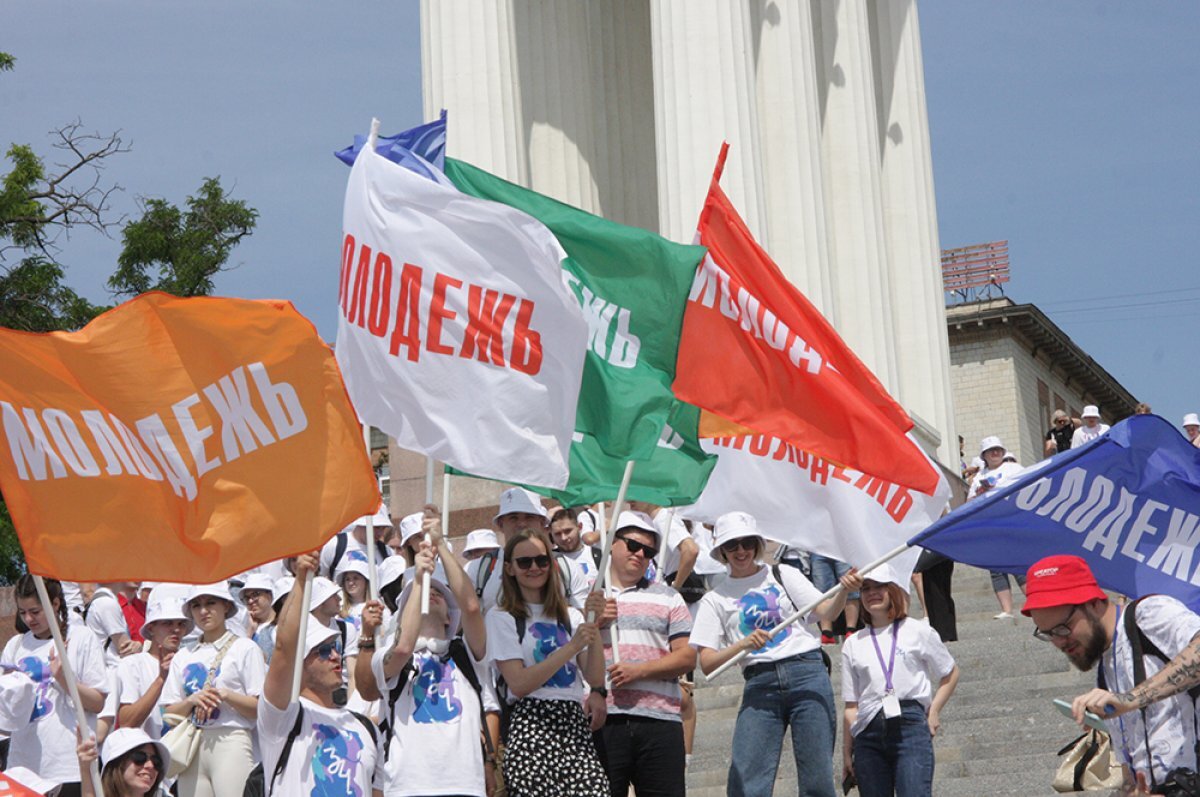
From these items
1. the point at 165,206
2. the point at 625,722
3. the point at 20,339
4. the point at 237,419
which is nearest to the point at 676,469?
the point at 625,722

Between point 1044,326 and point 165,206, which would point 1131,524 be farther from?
point 1044,326

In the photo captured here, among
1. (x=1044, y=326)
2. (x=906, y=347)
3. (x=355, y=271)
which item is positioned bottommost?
(x=355, y=271)

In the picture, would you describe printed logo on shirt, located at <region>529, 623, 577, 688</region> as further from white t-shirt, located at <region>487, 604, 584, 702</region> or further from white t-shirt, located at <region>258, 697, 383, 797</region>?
white t-shirt, located at <region>258, 697, 383, 797</region>

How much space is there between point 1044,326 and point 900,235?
84.9ft

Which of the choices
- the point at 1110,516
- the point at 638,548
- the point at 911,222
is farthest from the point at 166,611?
the point at 911,222

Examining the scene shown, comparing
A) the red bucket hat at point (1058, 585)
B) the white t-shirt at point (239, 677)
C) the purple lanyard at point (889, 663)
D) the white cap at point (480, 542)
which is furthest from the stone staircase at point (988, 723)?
the red bucket hat at point (1058, 585)

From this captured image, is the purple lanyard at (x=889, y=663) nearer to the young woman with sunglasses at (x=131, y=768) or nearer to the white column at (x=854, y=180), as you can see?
the young woman with sunglasses at (x=131, y=768)

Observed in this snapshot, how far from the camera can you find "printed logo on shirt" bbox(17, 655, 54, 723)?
12281 mm

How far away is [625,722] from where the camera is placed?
37.9 feet

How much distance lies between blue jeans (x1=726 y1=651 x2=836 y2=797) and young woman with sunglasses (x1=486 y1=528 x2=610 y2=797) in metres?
1.74

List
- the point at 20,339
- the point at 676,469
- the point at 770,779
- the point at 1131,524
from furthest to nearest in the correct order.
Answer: the point at 770,779, the point at 676,469, the point at 20,339, the point at 1131,524

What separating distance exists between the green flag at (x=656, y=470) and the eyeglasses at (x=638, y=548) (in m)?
0.62

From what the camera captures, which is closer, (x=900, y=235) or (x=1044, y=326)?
(x=900, y=235)

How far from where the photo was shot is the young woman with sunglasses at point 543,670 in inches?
407
